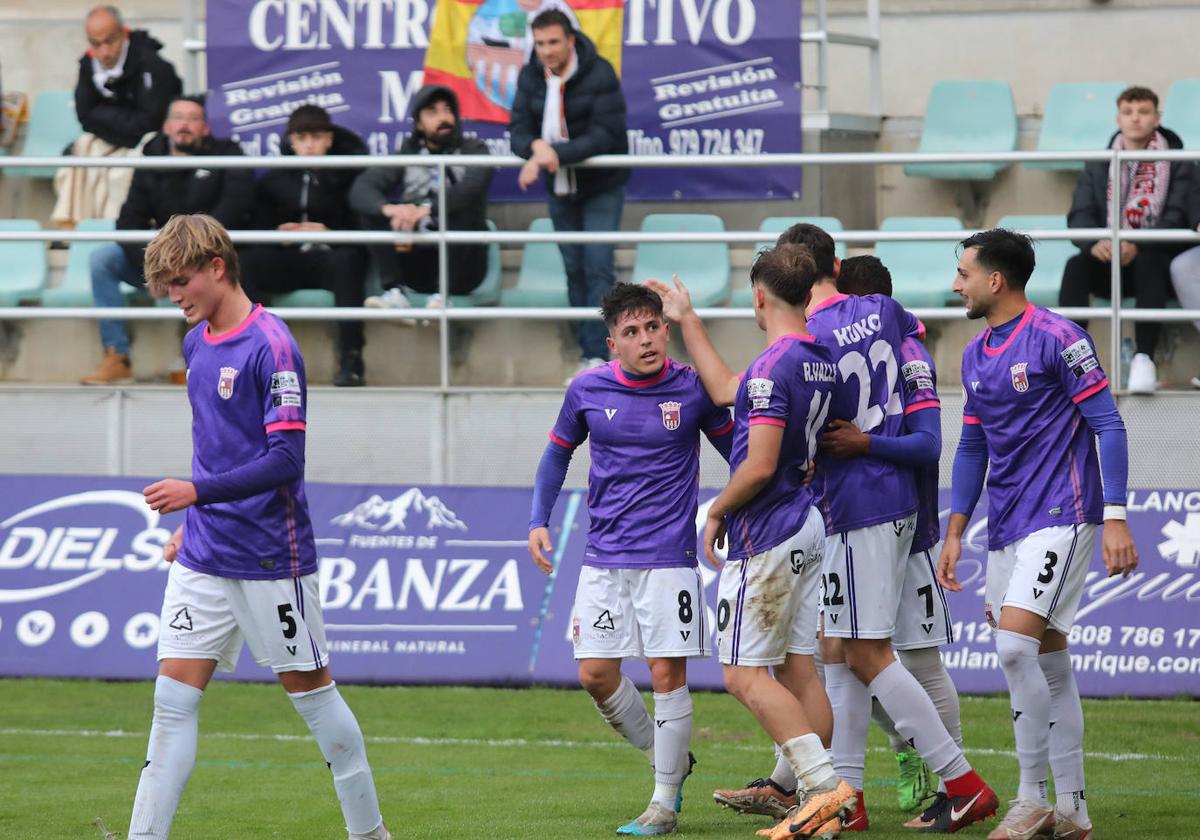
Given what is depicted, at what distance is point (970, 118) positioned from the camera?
14.5 m

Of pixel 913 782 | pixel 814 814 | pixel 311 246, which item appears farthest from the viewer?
pixel 311 246

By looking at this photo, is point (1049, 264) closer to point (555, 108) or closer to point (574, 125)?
point (574, 125)

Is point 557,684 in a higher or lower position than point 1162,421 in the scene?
lower

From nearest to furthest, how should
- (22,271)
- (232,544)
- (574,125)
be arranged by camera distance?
(232,544) → (574,125) → (22,271)

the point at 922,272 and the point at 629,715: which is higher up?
the point at 922,272

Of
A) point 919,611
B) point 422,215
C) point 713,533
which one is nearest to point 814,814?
point 713,533

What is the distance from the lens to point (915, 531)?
24.4 feet

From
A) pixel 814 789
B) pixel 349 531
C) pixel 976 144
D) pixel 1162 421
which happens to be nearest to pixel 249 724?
pixel 349 531

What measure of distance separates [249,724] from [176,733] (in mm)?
4252

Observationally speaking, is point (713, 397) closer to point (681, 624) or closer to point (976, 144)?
point (681, 624)

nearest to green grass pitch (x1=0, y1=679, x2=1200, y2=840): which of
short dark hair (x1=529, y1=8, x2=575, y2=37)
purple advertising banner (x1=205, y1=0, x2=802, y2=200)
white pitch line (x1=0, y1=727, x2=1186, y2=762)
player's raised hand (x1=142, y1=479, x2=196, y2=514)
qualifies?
white pitch line (x1=0, y1=727, x2=1186, y2=762)

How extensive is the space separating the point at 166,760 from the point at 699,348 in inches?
99.8

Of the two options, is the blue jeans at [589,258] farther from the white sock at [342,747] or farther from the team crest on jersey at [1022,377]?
the white sock at [342,747]

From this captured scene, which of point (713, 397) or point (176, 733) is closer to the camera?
point (176, 733)
